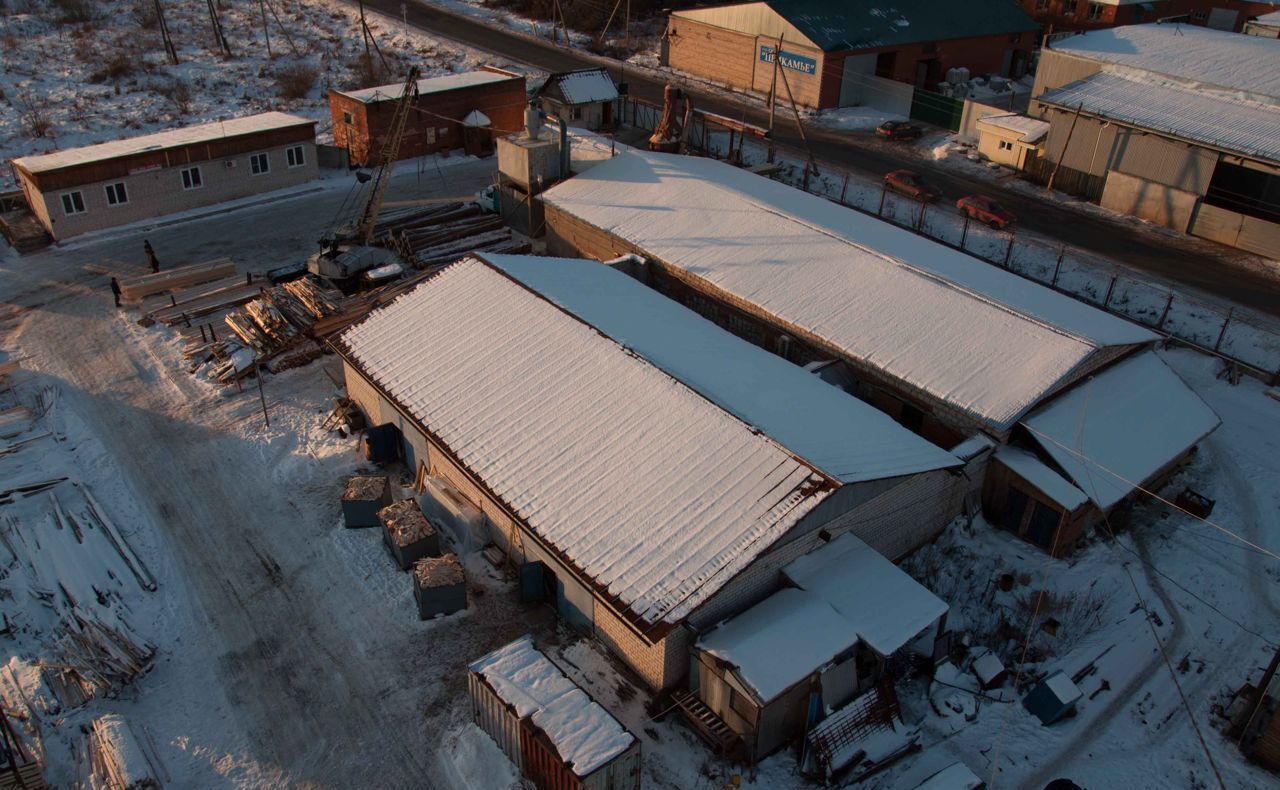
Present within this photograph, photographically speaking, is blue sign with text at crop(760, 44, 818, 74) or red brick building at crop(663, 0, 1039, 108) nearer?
blue sign with text at crop(760, 44, 818, 74)

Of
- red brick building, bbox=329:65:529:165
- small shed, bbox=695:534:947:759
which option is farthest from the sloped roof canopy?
small shed, bbox=695:534:947:759

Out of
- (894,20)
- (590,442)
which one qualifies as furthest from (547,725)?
(894,20)

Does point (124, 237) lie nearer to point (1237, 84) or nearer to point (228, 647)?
point (228, 647)

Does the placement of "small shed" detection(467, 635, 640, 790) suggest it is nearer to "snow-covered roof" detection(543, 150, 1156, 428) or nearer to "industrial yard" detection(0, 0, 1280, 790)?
"industrial yard" detection(0, 0, 1280, 790)

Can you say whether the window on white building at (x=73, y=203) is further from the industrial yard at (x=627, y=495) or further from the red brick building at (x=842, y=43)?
the red brick building at (x=842, y=43)

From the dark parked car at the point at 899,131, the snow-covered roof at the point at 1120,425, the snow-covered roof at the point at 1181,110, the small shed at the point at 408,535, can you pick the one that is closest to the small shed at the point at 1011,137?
the snow-covered roof at the point at 1181,110
